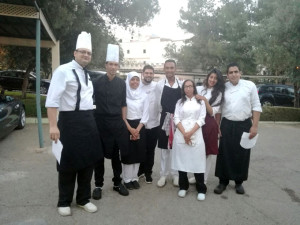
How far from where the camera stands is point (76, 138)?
3.29m

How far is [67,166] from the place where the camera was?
3275 millimetres

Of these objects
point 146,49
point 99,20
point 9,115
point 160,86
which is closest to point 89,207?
point 160,86

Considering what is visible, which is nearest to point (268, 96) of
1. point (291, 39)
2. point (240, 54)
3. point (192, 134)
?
point (291, 39)

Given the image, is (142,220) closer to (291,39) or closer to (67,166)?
(67,166)

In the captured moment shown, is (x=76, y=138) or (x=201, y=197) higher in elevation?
(x=76, y=138)

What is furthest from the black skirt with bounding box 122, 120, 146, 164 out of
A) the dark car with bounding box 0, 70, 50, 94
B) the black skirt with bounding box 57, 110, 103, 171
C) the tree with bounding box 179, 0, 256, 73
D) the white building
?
the white building

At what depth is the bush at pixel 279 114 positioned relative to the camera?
38.5ft

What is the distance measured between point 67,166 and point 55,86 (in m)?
0.92

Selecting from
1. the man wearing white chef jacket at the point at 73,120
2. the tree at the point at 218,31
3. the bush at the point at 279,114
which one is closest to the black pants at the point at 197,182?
the man wearing white chef jacket at the point at 73,120

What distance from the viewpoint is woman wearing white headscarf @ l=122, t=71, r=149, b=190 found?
4.05m

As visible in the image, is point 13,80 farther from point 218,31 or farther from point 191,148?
point 218,31

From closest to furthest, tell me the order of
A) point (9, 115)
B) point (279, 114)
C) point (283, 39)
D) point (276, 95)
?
1. point (9, 115)
2. point (283, 39)
3. point (279, 114)
4. point (276, 95)

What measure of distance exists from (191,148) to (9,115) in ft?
15.8

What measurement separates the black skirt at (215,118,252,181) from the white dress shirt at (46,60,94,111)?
2.04 meters
